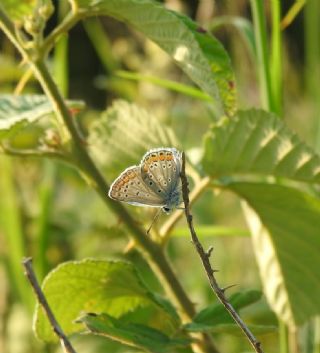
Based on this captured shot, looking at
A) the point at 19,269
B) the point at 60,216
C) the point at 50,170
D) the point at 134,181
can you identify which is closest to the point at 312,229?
the point at 134,181

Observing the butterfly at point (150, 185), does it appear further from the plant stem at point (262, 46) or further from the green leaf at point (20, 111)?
the plant stem at point (262, 46)

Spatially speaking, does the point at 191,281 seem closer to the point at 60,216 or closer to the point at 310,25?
the point at 60,216

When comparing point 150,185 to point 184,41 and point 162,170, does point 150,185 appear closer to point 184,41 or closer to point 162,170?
point 162,170

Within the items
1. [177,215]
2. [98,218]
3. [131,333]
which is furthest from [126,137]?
[98,218]

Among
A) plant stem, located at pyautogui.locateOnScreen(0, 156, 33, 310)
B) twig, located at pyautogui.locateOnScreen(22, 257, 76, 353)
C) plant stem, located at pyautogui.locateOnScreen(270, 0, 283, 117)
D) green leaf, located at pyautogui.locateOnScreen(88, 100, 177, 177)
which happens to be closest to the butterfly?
twig, located at pyautogui.locateOnScreen(22, 257, 76, 353)

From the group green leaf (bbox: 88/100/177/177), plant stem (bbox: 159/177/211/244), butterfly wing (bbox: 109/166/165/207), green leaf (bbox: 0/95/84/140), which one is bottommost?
plant stem (bbox: 159/177/211/244)

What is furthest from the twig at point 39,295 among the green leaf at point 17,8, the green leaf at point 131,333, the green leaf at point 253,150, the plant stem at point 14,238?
the plant stem at point 14,238

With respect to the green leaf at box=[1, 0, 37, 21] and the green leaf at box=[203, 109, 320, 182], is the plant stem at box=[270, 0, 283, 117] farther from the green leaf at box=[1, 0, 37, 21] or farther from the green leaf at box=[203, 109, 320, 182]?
the green leaf at box=[1, 0, 37, 21]
